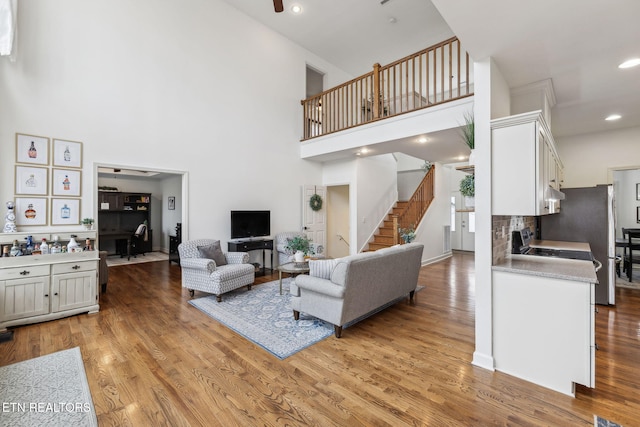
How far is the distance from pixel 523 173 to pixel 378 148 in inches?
143

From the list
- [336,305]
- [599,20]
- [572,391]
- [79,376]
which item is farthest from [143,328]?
[599,20]

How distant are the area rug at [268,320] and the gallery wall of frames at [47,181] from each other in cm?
225

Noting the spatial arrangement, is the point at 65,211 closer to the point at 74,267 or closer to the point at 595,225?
the point at 74,267

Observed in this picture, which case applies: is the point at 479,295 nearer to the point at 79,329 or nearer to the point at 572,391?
the point at 572,391

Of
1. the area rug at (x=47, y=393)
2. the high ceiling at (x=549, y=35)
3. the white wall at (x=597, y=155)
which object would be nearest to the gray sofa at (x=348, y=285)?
the area rug at (x=47, y=393)

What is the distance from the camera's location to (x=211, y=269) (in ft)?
14.2

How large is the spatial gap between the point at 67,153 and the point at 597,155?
30.9 feet

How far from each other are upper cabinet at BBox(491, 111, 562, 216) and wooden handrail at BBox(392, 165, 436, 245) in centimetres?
469

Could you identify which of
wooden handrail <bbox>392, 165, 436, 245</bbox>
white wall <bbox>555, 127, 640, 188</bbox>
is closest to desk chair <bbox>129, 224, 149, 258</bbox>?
wooden handrail <bbox>392, 165, 436, 245</bbox>

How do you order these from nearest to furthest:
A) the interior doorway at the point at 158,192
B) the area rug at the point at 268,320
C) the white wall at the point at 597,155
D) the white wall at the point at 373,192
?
the area rug at the point at 268,320 < the white wall at the point at 597,155 < the white wall at the point at 373,192 < the interior doorway at the point at 158,192

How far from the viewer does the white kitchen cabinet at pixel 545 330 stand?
6.73 ft

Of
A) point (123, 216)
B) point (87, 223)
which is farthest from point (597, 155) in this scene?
point (123, 216)

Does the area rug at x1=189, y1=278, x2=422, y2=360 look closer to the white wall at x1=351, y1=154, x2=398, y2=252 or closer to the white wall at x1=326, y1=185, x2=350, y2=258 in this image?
the white wall at x1=351, y1=154, x2=398, y2=252

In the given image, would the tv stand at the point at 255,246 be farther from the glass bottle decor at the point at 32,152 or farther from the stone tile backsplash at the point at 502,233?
the stone tile backsplash at the point at 502,233
